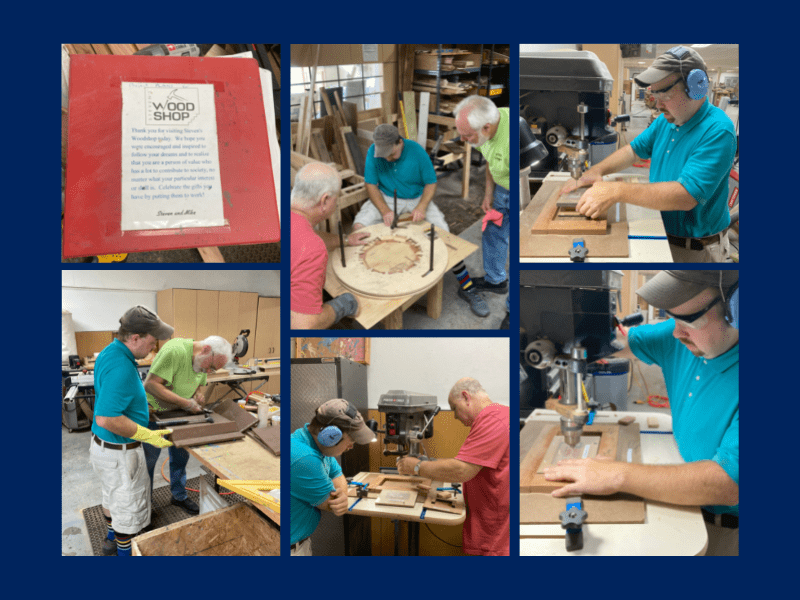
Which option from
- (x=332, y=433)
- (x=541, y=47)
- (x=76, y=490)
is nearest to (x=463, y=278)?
(x=332, y=433)

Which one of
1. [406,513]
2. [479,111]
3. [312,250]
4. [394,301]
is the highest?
[479,111]

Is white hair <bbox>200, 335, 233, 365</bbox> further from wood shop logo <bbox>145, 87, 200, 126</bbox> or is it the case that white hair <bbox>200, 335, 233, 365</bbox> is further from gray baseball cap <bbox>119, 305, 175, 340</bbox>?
wood shop logo <bbox>145, 87, 200, 126</bbox>

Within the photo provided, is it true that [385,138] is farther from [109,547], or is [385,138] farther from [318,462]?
[109,547]

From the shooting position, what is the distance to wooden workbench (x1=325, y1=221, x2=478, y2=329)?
8.91 ft

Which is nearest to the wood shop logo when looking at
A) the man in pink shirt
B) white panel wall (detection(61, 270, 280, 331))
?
the man in pink shirt

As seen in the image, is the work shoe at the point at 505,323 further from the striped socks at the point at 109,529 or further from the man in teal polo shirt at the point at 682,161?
the striped socks at the point at 109,529

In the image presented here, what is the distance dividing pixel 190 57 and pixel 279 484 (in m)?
2.04

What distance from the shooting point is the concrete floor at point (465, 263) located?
2.75 metres

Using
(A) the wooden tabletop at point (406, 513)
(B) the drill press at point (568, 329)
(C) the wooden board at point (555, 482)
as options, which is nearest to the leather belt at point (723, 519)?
(C) the wooden board at point (555, 482)

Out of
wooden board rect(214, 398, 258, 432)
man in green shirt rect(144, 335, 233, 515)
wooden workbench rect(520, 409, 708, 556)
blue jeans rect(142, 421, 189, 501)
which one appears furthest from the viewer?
wooden board rect(214, 398, 258, 432)

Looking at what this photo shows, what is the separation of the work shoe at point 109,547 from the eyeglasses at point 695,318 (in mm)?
2773

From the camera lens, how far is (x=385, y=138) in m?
2.83

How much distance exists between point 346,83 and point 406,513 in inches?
79.5

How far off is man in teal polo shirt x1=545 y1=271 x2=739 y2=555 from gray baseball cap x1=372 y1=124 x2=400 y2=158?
1.30 metres
